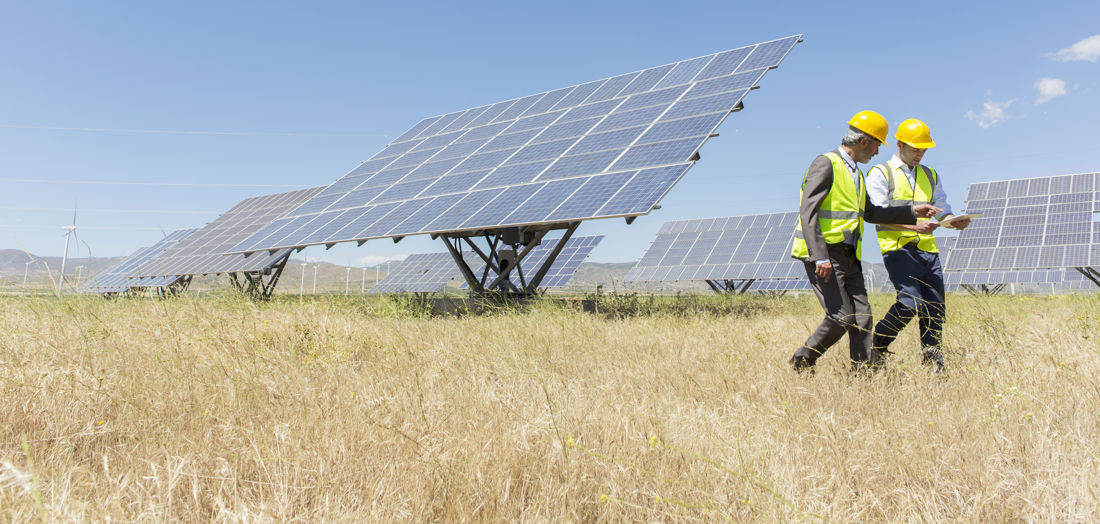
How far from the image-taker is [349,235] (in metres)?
10.4

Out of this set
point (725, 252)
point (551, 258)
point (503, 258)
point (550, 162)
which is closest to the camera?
point (550, 162)

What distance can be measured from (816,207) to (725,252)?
72.6 feet

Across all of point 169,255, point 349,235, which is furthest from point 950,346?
point 169,255

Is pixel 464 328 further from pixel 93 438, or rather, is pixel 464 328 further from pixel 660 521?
pixel 660 521

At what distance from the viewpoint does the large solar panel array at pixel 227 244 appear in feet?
60.1

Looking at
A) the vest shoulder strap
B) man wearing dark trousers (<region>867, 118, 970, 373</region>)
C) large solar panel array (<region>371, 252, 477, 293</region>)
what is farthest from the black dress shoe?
large solar panel array (<region>371, 252, 477, 293</region>)

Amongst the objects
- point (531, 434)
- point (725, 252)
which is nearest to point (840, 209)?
point (531, 434)

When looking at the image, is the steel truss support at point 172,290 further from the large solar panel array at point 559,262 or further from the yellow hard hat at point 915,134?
the large solar panel array at point 559,262

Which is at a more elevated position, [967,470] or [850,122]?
[850,122]

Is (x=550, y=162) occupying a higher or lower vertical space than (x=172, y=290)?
higher

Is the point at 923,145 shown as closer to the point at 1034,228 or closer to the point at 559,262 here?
the point at 1034,228

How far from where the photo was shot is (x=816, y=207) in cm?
411

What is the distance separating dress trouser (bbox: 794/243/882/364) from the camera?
4047 mm

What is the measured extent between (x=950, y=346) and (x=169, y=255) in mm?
25148
